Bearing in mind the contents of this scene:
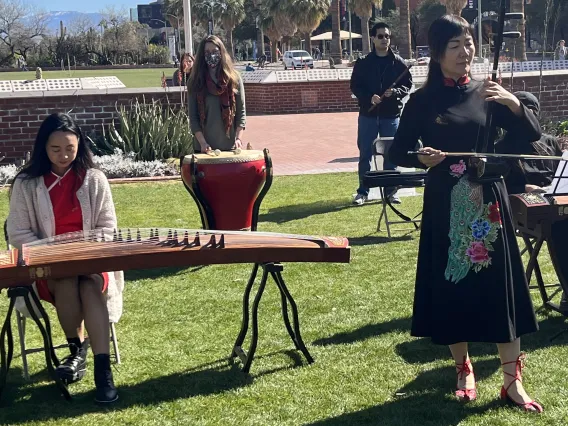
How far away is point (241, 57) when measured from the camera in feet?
300

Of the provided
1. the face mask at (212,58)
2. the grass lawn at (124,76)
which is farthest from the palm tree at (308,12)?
the face mask at (212,58)

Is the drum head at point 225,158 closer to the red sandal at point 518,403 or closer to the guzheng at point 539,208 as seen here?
the guzheng at point 539,208

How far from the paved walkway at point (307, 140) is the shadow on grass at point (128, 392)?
7.79m

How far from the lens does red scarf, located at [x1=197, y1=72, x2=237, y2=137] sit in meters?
7.27

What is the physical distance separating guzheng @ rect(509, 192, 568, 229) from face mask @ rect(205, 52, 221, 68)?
316 cm

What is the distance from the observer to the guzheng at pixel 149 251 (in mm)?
3865

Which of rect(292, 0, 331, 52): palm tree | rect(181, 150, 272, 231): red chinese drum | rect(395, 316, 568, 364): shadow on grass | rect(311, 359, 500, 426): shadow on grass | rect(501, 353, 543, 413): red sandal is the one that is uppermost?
rect(292, 0, 331, 52): palm tree

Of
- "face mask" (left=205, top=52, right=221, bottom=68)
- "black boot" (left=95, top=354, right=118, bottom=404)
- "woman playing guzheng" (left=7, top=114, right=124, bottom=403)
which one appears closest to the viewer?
"black boot" (left=95, top=354, right=118, bottom=404)

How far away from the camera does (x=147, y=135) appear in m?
12.3

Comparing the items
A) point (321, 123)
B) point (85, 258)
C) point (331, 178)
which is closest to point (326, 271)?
point (85, 258)

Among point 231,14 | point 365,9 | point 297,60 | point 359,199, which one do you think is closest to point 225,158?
point 359,199

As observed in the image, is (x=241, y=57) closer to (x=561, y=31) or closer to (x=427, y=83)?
(x=561, y=31)

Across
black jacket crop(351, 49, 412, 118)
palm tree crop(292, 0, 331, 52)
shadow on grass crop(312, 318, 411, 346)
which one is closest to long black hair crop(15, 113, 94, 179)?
shadow on grass crop(312, 318, 411, 346)

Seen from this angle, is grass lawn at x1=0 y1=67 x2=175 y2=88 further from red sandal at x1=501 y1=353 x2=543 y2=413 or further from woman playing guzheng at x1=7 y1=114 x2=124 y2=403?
red sandal at x1=501 y1=353 x2=543 y2=413
